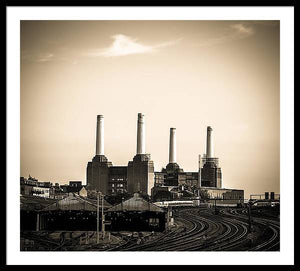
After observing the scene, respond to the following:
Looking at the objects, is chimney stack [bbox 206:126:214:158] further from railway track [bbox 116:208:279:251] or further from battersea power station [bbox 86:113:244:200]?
railway track [bbox 116:208:279:251]

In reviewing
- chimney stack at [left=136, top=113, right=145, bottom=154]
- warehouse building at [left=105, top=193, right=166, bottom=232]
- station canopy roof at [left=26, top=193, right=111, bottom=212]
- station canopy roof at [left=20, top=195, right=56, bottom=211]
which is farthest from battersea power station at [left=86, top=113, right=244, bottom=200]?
station canopy roof at [left=20, top=195, right=56, bottom=211]

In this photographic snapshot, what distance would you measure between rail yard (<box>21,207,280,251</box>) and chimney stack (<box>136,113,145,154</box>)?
6.84 feet

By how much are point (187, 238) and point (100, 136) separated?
3289 millimetres

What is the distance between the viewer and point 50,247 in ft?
49.5

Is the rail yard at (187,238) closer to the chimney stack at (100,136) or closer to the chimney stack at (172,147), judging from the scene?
the chimney stack at (172,147)

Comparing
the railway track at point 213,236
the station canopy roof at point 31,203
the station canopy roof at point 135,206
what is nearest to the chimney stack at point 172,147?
the station canopy roof at point 135,206

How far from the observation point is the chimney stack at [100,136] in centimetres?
1595

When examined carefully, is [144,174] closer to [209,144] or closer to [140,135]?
[140,135]

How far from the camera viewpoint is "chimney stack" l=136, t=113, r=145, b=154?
16016 millimetres

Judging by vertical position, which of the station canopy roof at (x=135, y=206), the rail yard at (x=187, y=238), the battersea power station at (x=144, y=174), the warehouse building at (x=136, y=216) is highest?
the battersea power station at (x=144, y=174)

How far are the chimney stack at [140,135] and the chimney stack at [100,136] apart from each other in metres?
0.89

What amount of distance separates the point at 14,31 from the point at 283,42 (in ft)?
19.5

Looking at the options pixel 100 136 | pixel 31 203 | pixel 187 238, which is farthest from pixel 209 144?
pixel 31 203
